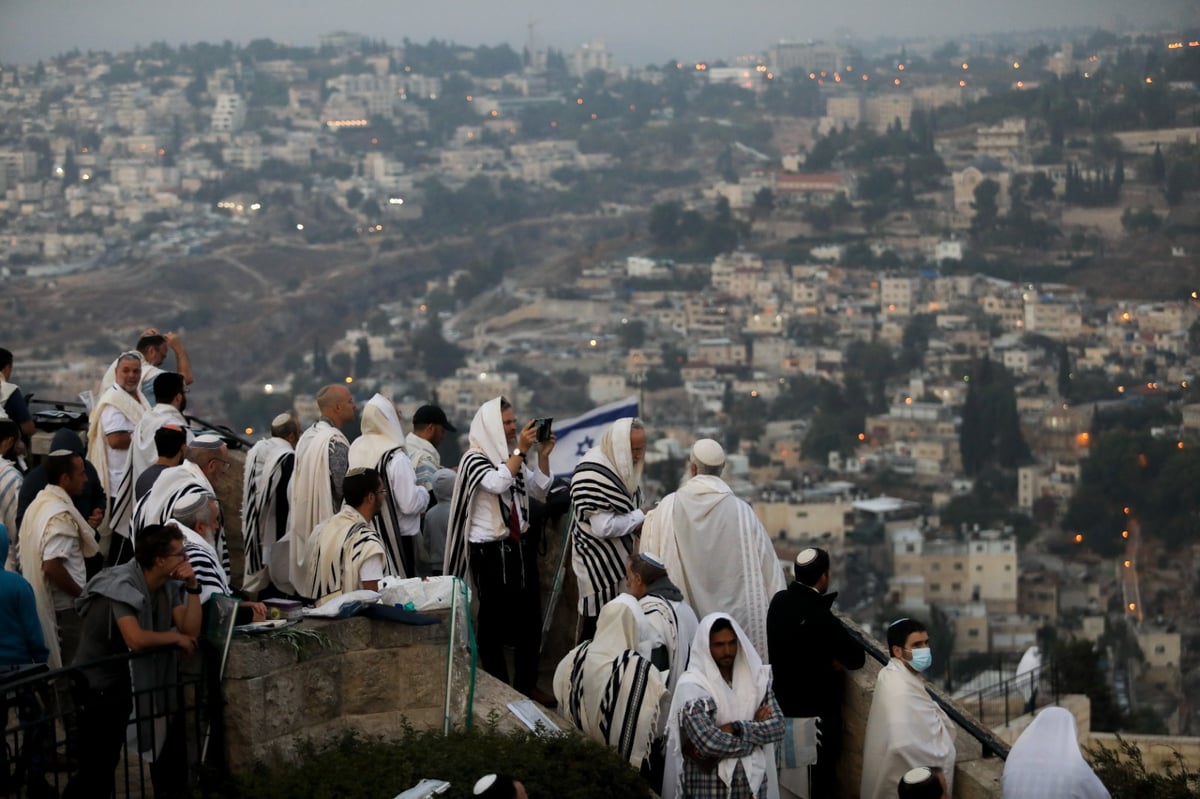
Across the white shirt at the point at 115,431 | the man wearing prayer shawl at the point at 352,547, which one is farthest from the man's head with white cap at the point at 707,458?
the white shirt at the point at 115,431

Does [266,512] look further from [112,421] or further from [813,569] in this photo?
[813,569]

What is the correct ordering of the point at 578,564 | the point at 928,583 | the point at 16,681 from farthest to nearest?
1. the point at 928,583
2. the point at 578,564
3. the point at 16,681

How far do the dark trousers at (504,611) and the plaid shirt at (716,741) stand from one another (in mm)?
938

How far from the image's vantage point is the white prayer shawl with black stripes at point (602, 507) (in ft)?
13.6

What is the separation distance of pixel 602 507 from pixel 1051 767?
1.23 m

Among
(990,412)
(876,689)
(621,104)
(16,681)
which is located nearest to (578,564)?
(876,689)

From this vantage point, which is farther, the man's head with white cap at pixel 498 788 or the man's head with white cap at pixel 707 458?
the man's head with white cap at pixel 707 458

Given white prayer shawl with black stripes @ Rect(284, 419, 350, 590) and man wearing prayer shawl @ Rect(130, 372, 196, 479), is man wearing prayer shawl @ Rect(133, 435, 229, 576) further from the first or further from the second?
man wearing prayer shawl @ Rect(130, 372, 196, 479)

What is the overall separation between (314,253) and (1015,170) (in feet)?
108

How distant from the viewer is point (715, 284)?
78.3m

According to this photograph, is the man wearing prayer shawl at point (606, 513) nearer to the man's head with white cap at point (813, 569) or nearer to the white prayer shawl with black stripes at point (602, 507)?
the white prayer shawl with black stripes at point (602, 507)

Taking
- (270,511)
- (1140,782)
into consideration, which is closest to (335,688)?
(270,511)

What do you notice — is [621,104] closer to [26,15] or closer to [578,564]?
[26,15]

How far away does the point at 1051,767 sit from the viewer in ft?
11.1
